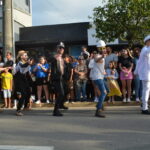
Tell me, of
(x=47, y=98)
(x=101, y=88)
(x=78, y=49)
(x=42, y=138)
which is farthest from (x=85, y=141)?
(x=78, y=49)

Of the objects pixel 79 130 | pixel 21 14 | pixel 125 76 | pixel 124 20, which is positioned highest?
pixel 21 14

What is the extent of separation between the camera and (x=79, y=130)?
751cm

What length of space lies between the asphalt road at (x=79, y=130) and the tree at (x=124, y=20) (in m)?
11.1

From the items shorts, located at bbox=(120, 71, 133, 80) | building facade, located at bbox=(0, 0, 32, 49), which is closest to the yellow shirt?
shorts, located at bbox=(120, 71, 133, 80)

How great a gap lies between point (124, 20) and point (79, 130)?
14.2 meters

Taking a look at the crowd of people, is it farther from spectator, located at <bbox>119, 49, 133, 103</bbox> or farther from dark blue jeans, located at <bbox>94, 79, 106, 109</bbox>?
dark blue jeans, located at <bbox>94, 79, 106, 109</bbox>

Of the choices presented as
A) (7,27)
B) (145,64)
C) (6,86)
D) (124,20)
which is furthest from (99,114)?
(124,20)

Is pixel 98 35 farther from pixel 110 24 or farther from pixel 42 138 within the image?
pixel 42 138

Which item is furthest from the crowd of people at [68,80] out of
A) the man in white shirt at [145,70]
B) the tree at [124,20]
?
the tree at [124,20]

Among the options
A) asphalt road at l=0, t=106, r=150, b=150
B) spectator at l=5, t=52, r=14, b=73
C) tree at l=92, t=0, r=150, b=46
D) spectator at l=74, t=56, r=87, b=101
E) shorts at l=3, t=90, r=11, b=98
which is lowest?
asphalt road at l=0, t=106, r=150, b=150

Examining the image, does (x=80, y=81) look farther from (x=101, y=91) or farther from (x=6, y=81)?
(x=101, y=91)

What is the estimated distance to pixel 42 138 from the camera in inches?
270

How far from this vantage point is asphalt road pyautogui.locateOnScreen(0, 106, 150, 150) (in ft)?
20.9

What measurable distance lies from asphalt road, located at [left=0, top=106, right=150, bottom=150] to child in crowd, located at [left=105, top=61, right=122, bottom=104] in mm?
1249
